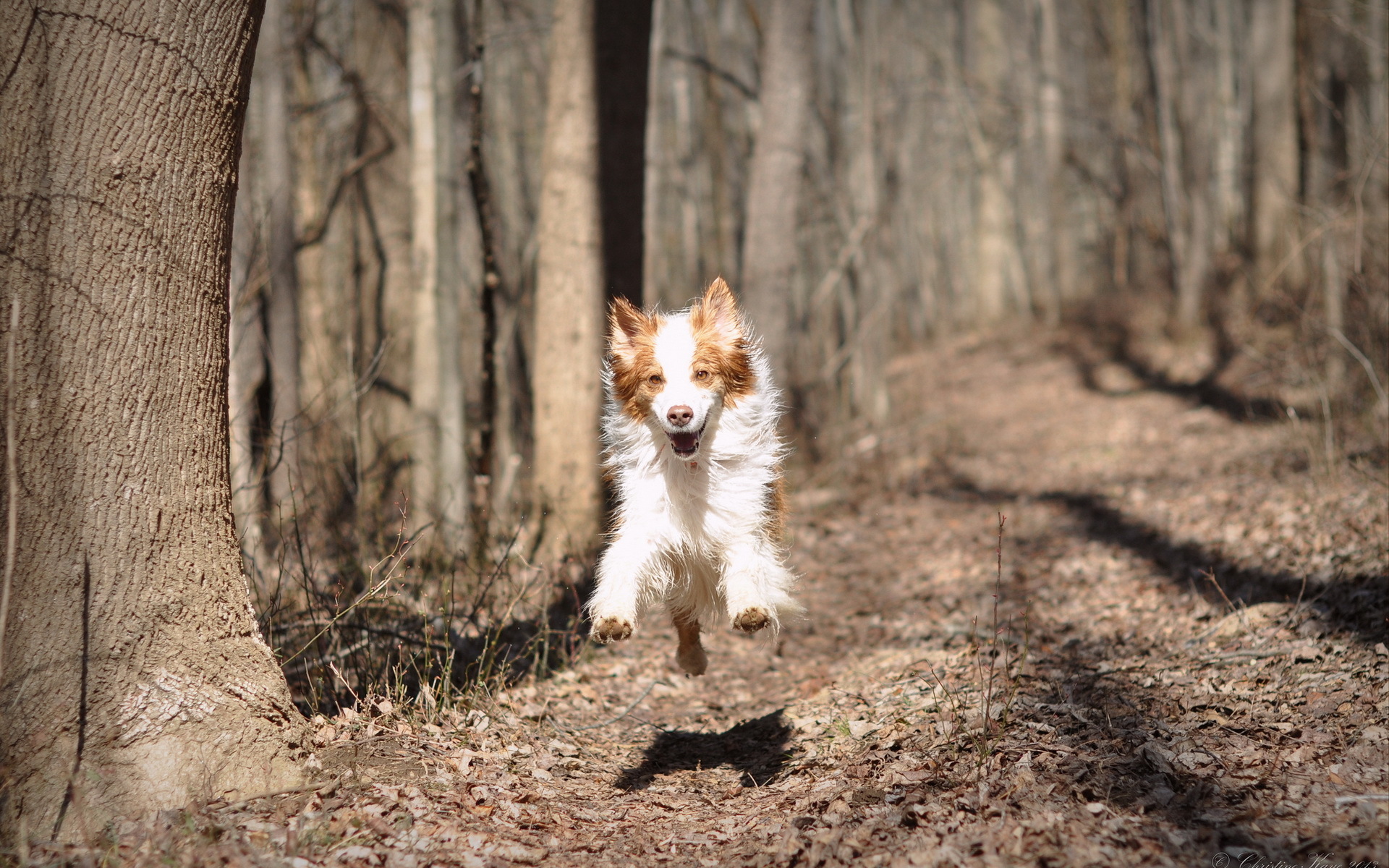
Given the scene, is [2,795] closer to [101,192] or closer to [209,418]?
[209,418]

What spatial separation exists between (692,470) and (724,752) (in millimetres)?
1515

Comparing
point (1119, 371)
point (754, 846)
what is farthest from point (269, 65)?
point (1119, 371)

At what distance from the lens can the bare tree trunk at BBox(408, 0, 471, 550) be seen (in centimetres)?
757

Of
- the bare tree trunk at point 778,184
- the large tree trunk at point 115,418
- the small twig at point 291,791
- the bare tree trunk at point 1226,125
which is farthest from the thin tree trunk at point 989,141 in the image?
the small twig at point 291,791

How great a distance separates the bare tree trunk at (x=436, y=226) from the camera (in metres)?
7.57

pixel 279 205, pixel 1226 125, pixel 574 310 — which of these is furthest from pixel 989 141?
pixel 574 310

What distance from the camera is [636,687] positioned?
19.6 feet

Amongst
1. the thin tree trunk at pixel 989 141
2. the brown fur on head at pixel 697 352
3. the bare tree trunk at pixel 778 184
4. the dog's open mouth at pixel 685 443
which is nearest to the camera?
the dog's open mouth at pixel 685 443

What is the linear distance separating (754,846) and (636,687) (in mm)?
2719

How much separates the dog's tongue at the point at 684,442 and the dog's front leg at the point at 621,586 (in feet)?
1.80

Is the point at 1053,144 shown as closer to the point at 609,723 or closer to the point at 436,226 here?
the point at 436,226

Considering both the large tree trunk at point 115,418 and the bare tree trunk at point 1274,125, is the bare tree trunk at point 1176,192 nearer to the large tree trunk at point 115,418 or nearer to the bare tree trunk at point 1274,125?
the bare tree trunk at point 1274,125

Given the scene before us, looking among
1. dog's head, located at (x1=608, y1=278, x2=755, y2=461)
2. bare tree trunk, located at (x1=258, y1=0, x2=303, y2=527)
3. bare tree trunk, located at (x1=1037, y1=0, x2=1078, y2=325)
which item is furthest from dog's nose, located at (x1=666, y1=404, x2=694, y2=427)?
bare tree trunk, located at (x1=1037, y1=0, x2=1078, y2=325)

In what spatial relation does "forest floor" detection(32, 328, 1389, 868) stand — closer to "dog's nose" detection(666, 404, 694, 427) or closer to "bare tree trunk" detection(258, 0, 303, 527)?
"dog's nose" detection(666, 404, 694, 427)
